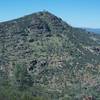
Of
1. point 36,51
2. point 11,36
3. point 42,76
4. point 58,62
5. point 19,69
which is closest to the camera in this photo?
point 19,69

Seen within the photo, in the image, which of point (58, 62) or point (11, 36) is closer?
point (58, 62)

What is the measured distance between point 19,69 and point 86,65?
3398cm

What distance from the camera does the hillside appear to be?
128 meters

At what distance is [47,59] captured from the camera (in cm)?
15350

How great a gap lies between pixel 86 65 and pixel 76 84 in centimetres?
1830

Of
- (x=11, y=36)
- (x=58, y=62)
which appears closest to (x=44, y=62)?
(x=58, y=62)

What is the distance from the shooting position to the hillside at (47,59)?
420 ft

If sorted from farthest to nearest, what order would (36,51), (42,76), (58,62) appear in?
→ (36,51) < (58,62) < (42,76)

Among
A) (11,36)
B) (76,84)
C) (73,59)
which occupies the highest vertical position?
(11,36)

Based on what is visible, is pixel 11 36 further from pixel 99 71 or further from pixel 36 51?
pixel 99 71

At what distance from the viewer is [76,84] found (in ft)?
446

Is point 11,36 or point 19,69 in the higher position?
point 11,36

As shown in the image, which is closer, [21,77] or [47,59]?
[21,77]

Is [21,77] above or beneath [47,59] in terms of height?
beneath
